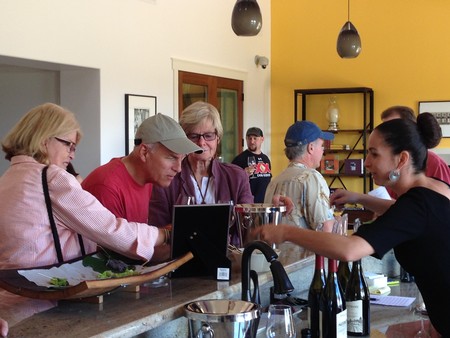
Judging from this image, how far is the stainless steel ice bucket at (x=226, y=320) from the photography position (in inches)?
72.9

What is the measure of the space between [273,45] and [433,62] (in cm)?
234

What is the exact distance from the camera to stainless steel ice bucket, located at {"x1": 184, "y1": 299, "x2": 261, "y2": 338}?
185 centimetres

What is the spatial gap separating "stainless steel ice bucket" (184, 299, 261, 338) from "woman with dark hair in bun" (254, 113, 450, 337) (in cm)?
34

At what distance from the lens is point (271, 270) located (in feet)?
6.09

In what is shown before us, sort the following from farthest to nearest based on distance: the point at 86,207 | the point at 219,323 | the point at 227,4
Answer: the point at 227,4 < the point at 86,207 < the point at 219,323

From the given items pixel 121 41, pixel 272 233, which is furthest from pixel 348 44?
pixel 272 233

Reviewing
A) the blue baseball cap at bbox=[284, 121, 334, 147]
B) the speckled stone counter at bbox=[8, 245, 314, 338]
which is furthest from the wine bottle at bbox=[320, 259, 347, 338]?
the blue baseball cap at bbox=[284, 121, 334, 147]

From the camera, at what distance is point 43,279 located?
208 centimetres

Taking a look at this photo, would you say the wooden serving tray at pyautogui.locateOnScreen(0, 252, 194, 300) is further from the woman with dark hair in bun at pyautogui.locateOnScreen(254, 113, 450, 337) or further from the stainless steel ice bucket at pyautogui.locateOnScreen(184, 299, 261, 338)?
the woman with dark hair in bun at pyautogui.locateOnScreen(254, 113, 450, 337)

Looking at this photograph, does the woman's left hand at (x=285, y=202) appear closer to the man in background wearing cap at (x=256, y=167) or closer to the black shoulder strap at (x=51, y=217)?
the black shoulder strap at (x=51, y=217)

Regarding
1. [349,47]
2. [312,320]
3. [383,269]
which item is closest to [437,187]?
[312,320]

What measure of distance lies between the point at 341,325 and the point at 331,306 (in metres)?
0.10

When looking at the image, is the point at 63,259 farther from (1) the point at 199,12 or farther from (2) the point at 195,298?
(1) the point at 199,12

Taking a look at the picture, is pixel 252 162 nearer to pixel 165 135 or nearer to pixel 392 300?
pixel 392 300
